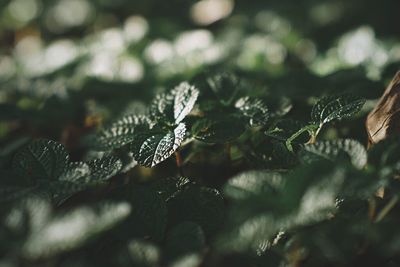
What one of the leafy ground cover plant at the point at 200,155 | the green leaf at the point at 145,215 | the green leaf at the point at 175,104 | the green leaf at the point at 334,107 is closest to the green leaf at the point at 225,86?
the leafy ground cover plant at the point at 200,155

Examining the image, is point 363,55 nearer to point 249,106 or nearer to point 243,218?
point 249,106

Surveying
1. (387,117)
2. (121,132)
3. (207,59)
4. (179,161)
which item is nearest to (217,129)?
(179,161)

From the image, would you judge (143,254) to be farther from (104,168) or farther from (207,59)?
(207,59)

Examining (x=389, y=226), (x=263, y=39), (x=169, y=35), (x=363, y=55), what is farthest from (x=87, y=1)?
(x=389, y=226)

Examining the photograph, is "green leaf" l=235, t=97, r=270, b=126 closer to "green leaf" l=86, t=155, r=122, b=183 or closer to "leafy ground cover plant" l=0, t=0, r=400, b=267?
"leafy ground cover plant" l=0, t=0, r=400, b=267

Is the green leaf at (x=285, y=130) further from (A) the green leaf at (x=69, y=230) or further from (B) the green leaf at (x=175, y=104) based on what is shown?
(A) the green leaf at (x=69, y=230)

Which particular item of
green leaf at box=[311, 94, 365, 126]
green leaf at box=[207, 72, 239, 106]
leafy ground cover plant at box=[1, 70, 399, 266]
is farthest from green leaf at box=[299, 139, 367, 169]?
green leaf at box=[207, 72, 239, 106]
